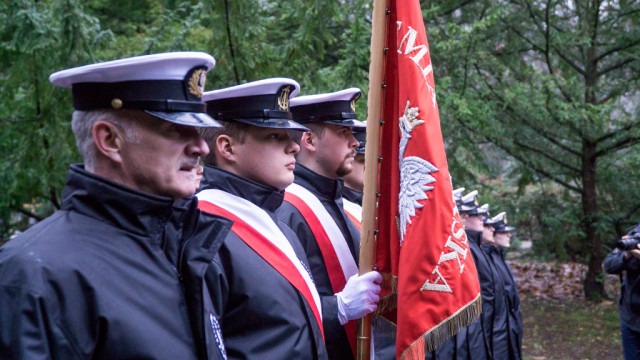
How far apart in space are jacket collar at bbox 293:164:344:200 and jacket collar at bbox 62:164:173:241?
6.64 ft

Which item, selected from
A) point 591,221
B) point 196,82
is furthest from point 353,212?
point 591,221

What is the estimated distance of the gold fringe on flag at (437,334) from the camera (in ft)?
9.64

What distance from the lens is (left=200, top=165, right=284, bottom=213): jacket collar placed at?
109 inches

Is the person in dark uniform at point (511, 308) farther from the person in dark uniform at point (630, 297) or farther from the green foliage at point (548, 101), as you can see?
the green foliage at point (548, 101)

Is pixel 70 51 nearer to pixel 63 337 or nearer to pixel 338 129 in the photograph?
pixel 338 129

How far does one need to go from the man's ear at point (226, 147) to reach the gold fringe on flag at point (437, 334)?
116cm

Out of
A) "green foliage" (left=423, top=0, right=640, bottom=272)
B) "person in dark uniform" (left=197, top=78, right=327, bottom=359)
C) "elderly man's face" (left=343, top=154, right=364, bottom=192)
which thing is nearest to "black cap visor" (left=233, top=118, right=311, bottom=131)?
"person in dark uniform" (left=197, top=78, right=327, bottom=359)

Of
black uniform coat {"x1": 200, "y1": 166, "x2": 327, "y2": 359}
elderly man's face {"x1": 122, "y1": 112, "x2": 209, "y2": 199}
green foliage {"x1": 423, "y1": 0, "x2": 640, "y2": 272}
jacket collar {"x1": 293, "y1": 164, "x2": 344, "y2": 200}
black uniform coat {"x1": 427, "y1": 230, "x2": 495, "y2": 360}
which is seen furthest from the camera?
green foliage {"x1": 423, "y1": 0, "x2": 640, "y2": 272}

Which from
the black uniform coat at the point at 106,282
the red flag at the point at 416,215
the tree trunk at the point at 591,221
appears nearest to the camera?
the black uniform coat at the point at 106,282

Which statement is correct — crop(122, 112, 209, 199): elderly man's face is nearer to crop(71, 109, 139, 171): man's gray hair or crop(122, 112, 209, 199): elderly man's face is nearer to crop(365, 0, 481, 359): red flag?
crop(71, 109, 139, 171): man's gray hair

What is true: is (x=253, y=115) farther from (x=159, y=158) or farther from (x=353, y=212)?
(x=353, y=212)

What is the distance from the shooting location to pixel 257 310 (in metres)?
2.32

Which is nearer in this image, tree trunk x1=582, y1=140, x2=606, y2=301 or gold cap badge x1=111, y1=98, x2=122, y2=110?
gold cap badge x1=111, y1=98, x2=122, y2=110

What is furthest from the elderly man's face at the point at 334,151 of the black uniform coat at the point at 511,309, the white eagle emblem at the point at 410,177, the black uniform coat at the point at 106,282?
the black uniform coat at the point at 511,309
